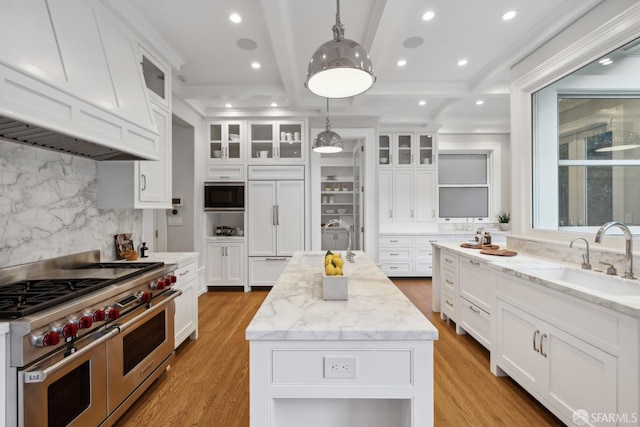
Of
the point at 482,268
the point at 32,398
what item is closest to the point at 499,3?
the point at 482,268

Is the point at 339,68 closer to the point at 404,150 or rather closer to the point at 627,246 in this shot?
the point at 627,246

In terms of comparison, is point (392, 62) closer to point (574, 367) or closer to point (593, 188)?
point (593, 188)

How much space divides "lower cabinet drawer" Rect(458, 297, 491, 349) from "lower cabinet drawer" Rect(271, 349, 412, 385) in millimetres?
1907

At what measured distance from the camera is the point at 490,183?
5.98 m

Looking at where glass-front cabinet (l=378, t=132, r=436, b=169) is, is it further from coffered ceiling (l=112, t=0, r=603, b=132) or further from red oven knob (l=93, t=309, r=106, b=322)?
red oven knob (l=93, t=309, r=106, b=322)

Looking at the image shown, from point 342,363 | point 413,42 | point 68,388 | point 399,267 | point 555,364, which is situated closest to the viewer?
point 342,363

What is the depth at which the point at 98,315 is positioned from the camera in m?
1.53

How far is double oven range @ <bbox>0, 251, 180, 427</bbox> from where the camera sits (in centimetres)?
124

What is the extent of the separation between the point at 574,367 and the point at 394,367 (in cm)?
123

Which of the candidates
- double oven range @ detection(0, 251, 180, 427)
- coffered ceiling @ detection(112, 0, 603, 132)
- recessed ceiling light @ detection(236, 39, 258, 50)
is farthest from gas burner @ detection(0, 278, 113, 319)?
recessed ceiling light @ detection(236, 39, 258, 50)

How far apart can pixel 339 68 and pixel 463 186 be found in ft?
17.9

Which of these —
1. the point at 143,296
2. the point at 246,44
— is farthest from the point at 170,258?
the point at 246,44

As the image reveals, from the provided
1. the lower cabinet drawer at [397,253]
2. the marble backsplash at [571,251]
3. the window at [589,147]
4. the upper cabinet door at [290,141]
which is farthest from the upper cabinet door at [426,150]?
the marble backsplash at [571,251]

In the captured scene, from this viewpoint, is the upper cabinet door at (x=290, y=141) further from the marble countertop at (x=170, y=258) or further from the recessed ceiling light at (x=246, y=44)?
the marble countertop at (x=170, y=258)
